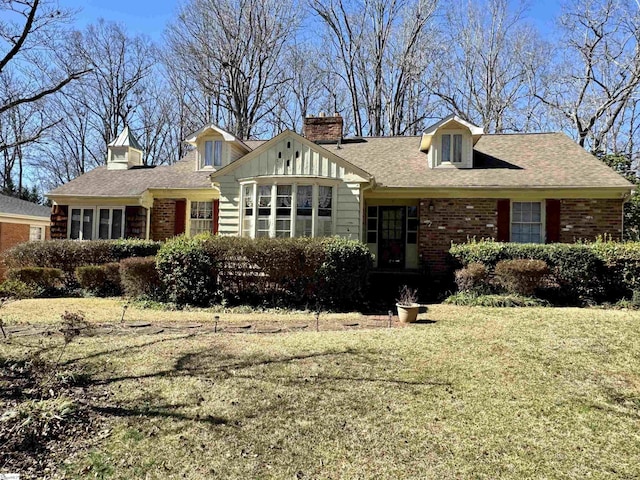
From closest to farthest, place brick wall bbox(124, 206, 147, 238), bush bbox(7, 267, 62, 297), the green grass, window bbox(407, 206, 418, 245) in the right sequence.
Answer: the green grass, bush bbox(7, 267, 62, 297), window bbox(407, 206, 418, 245), brick wall bbox(124, 206, 147, 238)

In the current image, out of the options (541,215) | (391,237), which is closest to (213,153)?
(391,237)

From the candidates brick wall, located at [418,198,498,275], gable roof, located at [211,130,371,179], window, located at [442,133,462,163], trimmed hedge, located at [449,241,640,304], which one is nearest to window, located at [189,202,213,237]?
gable roof, located at [211,130,371,179]

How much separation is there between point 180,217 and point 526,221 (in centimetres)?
1152

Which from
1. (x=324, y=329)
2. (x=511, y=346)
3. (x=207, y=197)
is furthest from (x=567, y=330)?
(x=207, y=197)

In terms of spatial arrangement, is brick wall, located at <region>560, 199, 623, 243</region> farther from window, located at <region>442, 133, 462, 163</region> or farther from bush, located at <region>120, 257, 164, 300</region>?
bush, located at <region>120, 257, 164, 300</region>

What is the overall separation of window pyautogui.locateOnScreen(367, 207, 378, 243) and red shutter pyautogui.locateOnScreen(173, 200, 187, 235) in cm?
651

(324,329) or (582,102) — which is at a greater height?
(582,102)

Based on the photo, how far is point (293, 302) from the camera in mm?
9633

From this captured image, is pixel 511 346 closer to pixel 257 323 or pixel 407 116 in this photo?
pixel 257 323

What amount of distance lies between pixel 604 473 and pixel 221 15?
2683 cm

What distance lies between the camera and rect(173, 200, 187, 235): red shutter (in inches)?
574

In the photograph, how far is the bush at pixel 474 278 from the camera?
33.2 ft

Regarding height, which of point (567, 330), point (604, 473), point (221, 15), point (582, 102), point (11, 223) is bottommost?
point (604, 473)

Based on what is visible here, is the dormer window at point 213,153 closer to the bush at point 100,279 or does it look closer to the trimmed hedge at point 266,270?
the bush at point 100,279
